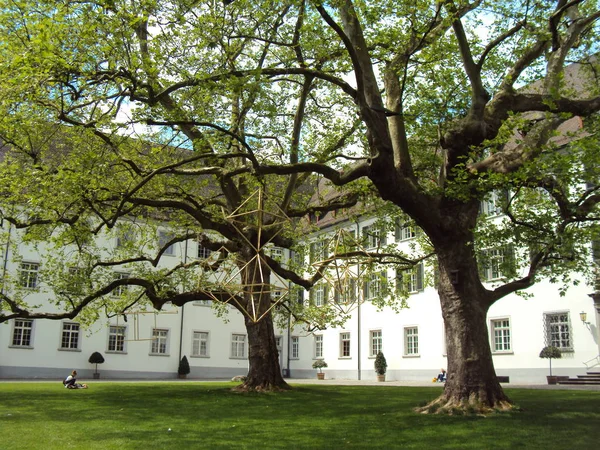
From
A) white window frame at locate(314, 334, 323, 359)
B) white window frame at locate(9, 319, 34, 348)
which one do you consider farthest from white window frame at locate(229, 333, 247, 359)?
white window frame at locate(9, 319, 34, 348)

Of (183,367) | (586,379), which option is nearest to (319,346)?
(183,367)

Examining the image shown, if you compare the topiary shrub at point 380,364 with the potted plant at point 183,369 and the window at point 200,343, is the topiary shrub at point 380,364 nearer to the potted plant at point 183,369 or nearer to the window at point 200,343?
the potted plant at point 183,369

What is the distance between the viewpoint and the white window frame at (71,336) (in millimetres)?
39875

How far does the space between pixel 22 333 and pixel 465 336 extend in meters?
33.0

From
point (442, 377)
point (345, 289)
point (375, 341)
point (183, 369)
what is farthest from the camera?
point (183, 369)

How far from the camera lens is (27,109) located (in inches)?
633

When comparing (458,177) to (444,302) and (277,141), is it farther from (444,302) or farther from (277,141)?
(277,141)

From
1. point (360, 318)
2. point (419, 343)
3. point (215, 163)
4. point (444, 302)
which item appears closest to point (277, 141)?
point (215, 163)

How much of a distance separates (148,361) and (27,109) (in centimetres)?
3005

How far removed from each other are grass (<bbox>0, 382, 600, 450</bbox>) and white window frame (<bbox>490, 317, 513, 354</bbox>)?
15.4 meters

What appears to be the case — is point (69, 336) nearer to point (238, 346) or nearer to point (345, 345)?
point (238, 346)

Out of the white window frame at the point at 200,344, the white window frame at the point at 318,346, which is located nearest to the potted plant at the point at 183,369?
the white window frame at the point at 200,344

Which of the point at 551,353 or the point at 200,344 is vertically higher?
the point at 200,344

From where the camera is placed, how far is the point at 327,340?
4672 centimetres
